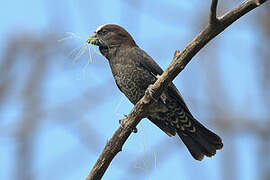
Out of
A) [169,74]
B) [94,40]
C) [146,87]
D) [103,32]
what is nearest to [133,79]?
[146,87]

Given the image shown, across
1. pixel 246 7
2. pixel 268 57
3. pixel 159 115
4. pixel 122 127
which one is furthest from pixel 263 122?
pixel 246 7

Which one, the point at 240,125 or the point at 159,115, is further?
the point at 240,125

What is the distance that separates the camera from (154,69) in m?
5.69

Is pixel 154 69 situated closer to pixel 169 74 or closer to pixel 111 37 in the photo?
pixel 111 37

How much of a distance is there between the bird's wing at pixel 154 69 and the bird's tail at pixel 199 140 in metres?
0.27

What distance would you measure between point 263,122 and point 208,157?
1.44m

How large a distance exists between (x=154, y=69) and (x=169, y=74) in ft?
5.25

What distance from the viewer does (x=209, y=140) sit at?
19.1ft

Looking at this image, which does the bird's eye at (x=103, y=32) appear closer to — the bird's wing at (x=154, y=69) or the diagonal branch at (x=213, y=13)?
the bird's wing at (x=154, y=69)

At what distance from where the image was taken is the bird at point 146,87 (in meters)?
5.67

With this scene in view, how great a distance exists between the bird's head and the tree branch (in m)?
1.60

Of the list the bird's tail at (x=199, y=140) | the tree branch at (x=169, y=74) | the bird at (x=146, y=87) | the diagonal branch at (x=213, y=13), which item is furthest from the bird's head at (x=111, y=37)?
the diagonal branch at (x=213, y=13)

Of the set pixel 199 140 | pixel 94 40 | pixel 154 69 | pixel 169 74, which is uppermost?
pixel 94 40

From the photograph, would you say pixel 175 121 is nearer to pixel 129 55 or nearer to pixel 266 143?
pixel 129 55
